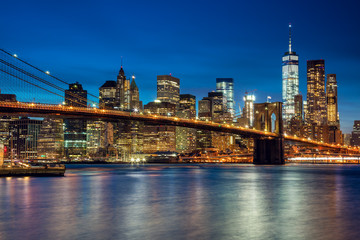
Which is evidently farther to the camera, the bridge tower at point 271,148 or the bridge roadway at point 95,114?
the bridge tower at point 271,148

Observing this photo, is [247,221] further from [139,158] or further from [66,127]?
[66,127]

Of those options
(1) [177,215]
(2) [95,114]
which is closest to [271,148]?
(2) [95,114]

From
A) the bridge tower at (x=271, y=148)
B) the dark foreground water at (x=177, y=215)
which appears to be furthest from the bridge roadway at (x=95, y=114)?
the dark foreground water at (x=177, y=215)

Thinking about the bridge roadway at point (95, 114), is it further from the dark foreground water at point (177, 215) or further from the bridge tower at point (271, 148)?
the dark foreground water at point (177, 215)

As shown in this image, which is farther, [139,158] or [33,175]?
[139,158]

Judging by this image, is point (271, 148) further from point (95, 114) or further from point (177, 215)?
point (177, 215)

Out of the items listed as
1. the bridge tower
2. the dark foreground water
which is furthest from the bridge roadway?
the dark foreground water

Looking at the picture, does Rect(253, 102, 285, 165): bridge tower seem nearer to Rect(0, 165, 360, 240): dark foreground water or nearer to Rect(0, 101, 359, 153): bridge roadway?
Rect(0, 101, 359, 153): bridge roadway

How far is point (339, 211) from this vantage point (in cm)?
2258

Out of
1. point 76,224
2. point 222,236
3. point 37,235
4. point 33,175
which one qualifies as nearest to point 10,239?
point 37,235

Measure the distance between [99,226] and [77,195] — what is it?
12686 millimetres

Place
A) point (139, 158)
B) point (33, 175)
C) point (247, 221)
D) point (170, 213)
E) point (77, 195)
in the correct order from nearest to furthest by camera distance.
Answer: point (247, 221)
point (170, 213)
point (77, 195)
point (33, 175)
point (139, 158)

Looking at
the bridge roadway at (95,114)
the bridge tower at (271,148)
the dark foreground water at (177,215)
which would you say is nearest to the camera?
the dark foreground water at (177,215)

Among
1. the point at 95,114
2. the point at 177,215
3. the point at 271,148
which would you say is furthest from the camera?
the point at 271,148
